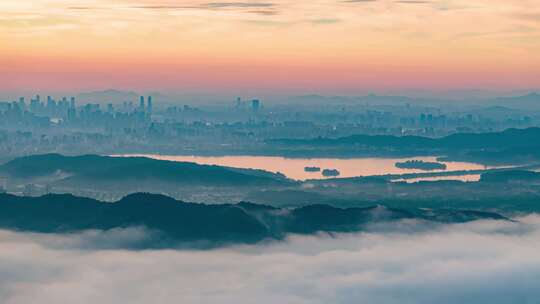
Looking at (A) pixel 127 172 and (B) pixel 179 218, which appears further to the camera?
(A) pixel 127 172

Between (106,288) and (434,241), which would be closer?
(106,288)

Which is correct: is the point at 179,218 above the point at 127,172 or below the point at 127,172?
below

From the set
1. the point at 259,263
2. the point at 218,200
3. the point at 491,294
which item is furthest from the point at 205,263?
the point at 218,200

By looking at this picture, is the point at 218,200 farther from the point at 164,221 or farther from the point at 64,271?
the point at 64,271

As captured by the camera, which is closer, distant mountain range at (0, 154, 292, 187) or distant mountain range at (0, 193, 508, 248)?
distant mountain range at (0, 193, 508, 248)

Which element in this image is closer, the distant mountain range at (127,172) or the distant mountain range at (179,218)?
the distant mountain range at (179,218)

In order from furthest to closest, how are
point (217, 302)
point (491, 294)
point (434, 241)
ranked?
point (434, 241)
point (491, 294)
point (217, 302)

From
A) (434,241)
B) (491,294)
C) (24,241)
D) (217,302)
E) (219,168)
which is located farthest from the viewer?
(219,168)
